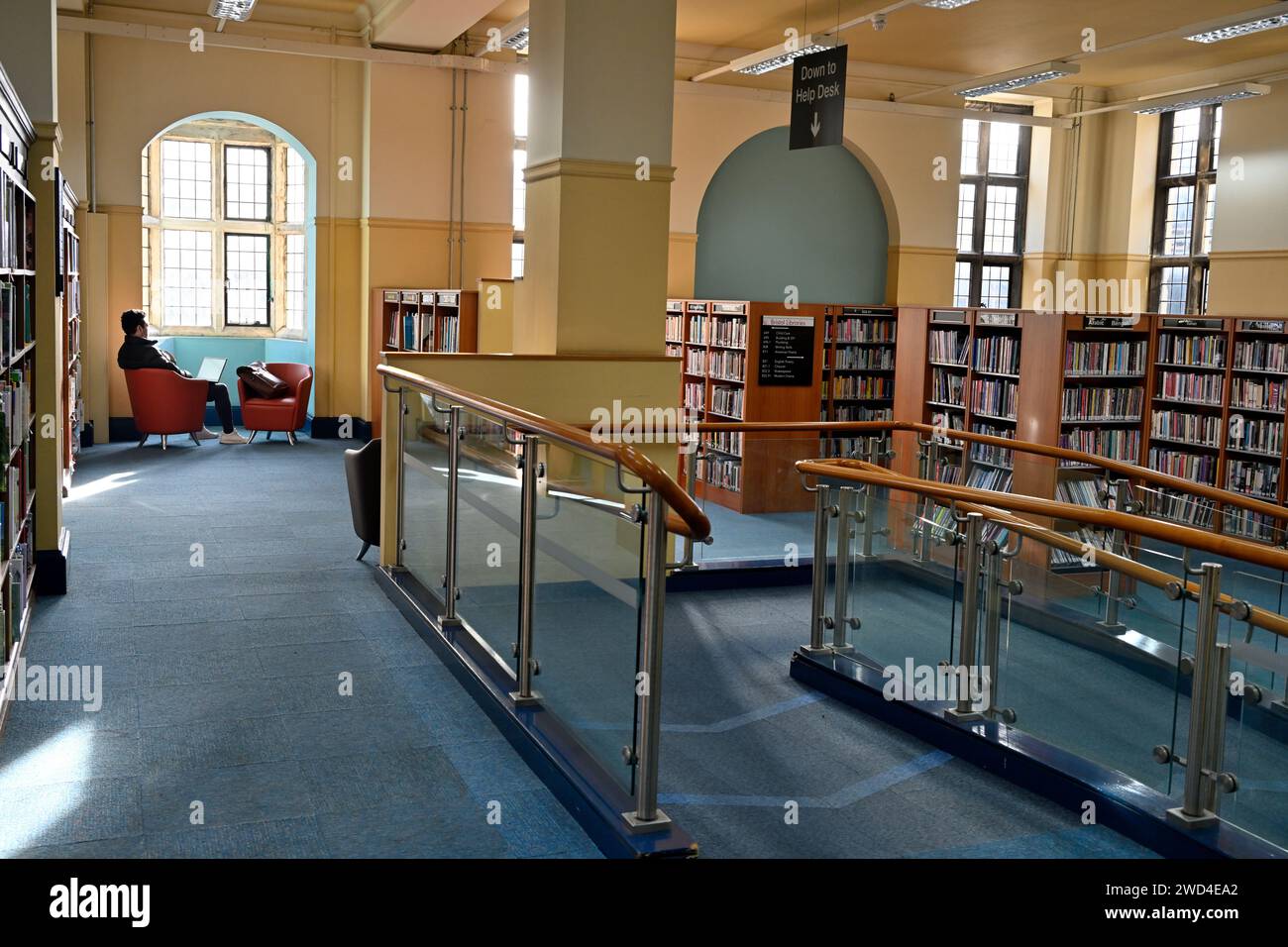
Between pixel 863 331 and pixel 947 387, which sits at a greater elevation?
pixel 863 331

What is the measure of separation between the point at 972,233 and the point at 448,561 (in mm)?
12128

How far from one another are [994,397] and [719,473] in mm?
3975

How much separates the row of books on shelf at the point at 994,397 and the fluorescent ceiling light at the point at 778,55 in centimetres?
319

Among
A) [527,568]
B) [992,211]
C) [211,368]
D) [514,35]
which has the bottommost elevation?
[527,568]

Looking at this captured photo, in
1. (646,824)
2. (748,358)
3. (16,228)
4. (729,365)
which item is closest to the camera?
(646,824)

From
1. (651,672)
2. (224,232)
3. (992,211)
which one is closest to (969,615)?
(651,672)

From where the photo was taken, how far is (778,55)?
1142cm

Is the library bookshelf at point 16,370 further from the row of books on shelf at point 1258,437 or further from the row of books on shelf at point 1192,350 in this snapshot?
the row of books on shelf at point 1258,437

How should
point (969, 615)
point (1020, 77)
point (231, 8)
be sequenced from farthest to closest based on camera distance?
point (1020, 77) → point (231, 8) → point (969, 615)

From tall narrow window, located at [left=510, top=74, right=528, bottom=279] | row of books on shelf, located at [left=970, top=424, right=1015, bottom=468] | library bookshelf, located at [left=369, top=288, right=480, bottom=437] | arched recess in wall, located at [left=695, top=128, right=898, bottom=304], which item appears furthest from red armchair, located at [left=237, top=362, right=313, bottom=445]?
row of books on shelf, located at [left=970, top=424, right=1015, bottom=468]

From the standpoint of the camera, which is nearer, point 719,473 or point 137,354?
point 719,473

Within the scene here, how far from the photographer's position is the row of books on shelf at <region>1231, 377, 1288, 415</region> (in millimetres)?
9312

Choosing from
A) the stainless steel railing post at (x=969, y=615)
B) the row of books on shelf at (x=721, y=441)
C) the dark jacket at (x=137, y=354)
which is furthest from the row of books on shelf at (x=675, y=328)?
the stainless steel railing post at (x=969, y=615)

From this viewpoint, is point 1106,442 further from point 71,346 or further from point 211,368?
point 211,368
